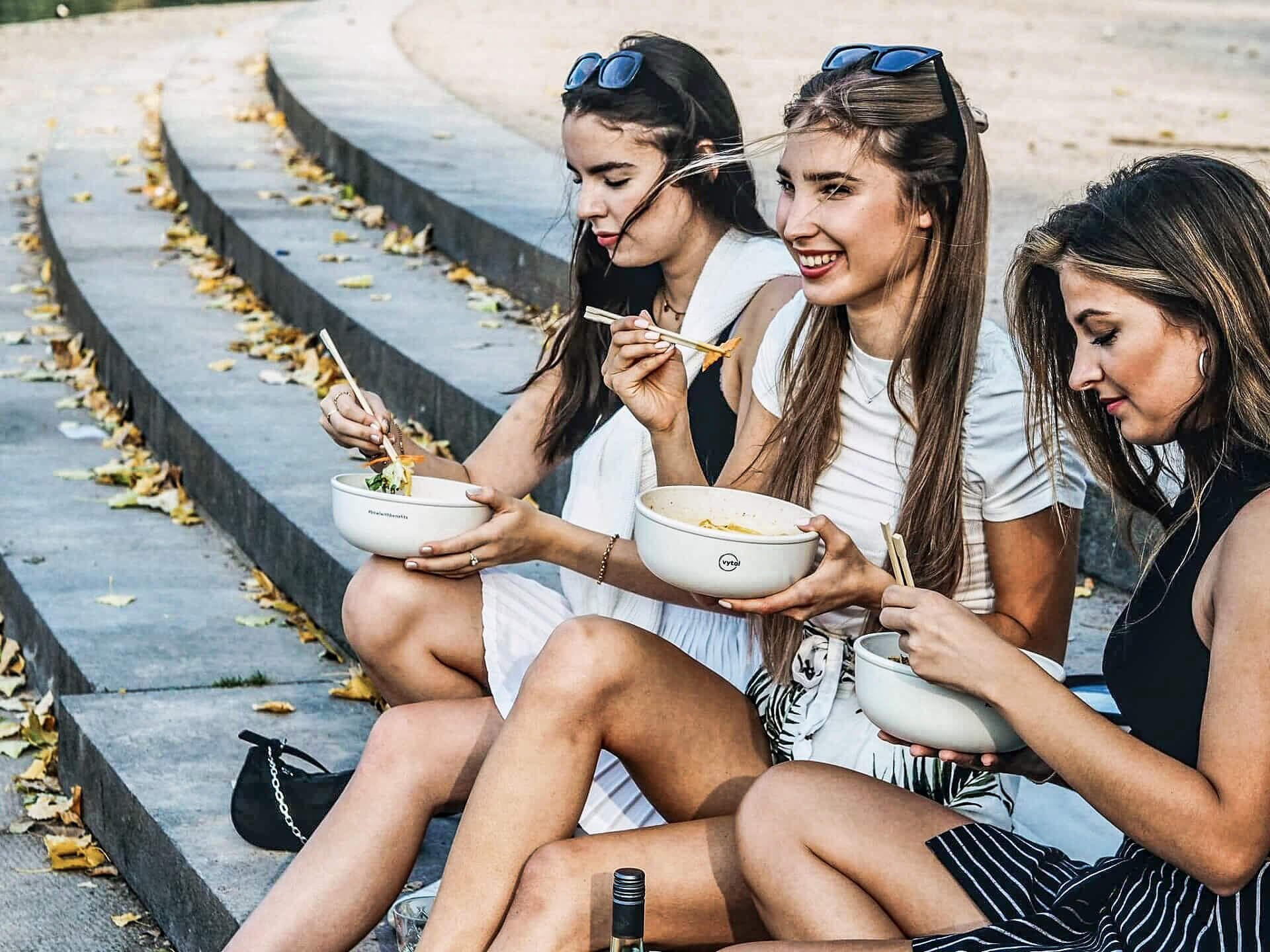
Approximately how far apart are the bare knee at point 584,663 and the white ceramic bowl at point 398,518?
43cm

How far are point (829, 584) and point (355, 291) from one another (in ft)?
12.7

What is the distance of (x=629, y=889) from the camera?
2188mm

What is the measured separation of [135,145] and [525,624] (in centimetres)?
755

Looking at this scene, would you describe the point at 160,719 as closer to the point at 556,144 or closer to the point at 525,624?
the point at 525,624

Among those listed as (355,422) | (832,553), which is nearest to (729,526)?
(832,553)

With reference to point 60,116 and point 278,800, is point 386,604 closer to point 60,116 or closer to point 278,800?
point 278,800

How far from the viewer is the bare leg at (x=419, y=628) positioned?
296 centimetres

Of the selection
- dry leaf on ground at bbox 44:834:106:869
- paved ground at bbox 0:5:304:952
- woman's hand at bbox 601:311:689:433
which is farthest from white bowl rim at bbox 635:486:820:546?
dry leaf on ground at bbox 44:834:106:869

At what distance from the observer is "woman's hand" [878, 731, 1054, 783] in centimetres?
218

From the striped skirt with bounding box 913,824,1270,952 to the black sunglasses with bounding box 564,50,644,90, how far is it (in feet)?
4.81

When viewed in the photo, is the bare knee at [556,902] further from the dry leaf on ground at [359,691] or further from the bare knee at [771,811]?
the dry leaf on ground at [359,691]

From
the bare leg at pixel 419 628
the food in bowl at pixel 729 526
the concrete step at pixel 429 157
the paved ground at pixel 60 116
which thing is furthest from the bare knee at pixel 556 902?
the concrete step at pixel 429 157

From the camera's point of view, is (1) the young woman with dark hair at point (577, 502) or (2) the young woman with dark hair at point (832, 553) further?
(1) the young woman with dark hair at point (577, 502)

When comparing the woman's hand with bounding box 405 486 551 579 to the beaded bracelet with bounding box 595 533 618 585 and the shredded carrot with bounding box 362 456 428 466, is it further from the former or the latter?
the shredded carrot with bounding box 362 456 428 466
